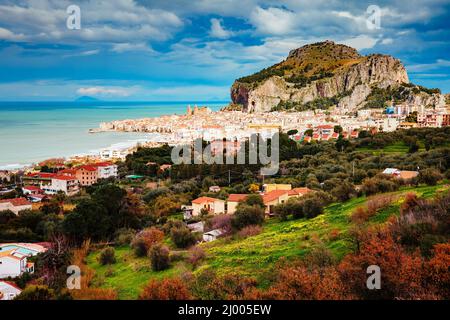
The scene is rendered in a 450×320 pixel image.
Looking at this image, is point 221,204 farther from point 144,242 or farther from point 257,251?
point 257,251

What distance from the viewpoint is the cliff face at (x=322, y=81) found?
87562 millimetres

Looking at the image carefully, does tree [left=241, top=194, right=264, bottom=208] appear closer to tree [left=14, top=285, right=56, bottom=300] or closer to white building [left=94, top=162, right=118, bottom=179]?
tree [left=14, top=285, right=56, bottom=300]

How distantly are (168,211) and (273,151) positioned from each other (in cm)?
1351

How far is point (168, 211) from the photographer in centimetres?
1756

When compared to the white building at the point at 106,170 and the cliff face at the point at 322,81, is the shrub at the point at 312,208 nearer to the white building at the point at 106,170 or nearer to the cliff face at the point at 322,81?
the white building at the point at 106,170

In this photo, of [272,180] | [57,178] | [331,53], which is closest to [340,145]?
[272,180]

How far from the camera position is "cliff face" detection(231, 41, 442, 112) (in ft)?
287

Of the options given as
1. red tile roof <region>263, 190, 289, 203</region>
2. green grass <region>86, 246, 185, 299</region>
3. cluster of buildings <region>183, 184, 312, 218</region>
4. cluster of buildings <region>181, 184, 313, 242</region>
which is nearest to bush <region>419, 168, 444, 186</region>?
cluster of buildings <region>181, 184, 313, 242</region>

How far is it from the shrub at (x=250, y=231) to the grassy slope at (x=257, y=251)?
0.20 m

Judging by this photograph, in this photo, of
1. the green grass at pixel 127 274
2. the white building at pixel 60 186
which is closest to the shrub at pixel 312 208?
the green grass at pixel 127 274

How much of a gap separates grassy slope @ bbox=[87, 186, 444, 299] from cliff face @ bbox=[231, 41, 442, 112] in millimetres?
74105

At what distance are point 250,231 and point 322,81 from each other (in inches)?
3402
